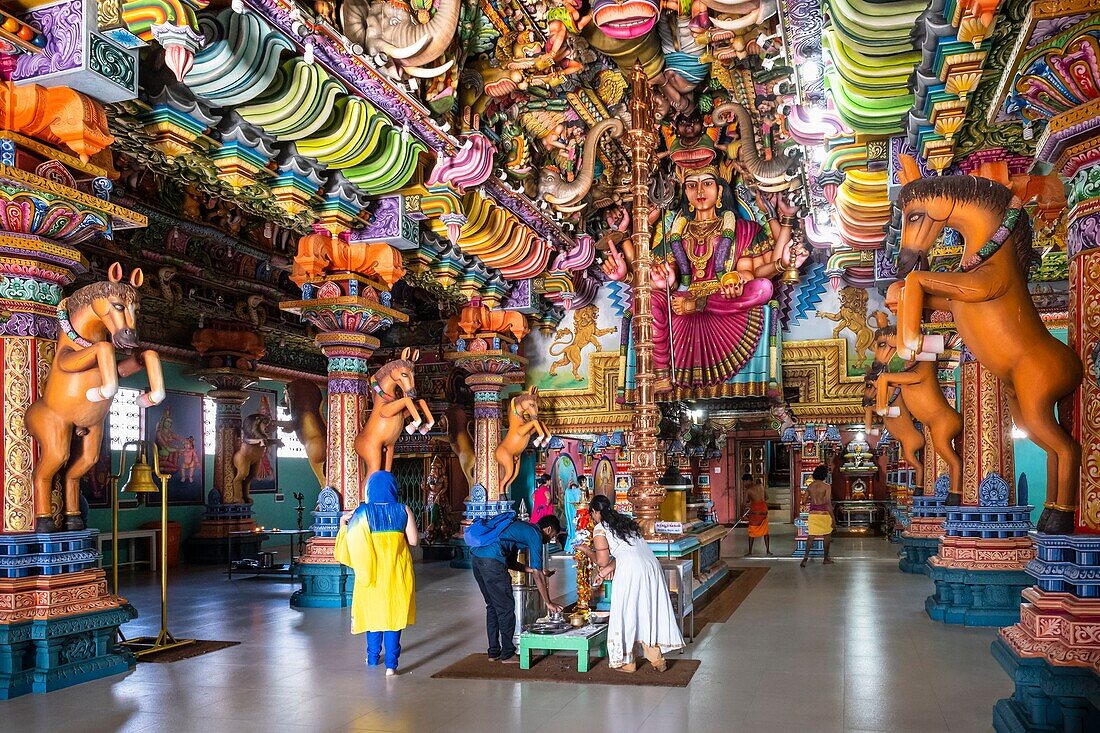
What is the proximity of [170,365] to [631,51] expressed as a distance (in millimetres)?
9725

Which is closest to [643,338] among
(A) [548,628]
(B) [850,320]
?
(A) [548,628]

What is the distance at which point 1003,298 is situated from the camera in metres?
4.32

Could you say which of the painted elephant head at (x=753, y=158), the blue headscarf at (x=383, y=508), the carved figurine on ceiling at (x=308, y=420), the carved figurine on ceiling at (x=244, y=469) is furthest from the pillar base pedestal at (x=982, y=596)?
the carved figurine on ceiling at (x=244, y=469)

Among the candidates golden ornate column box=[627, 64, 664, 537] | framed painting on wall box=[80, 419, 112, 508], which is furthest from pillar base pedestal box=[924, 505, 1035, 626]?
framed painting on wall box=[80, 419, 112, 508]

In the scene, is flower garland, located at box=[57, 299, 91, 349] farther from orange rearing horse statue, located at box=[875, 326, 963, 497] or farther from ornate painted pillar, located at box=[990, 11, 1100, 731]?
orange rearing horse statue, located at box=[875, 326, 963, 497]

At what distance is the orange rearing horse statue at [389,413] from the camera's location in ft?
30.2

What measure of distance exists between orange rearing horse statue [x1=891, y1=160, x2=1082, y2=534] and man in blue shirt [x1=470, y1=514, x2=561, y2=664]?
11.2ft

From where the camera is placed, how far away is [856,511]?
21641 mm

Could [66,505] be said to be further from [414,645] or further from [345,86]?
[345,86]

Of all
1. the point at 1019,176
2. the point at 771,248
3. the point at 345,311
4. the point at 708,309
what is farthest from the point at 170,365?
the point at 1019,176

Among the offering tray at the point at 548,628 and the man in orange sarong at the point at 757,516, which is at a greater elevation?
the offering tray at the point at 548,628

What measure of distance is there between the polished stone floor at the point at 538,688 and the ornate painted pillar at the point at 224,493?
618 cm

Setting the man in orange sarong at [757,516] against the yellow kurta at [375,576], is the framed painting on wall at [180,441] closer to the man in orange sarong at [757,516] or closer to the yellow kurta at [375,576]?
the yellow kurta at [375,576]

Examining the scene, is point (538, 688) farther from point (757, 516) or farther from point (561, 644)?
point (757, 516)
